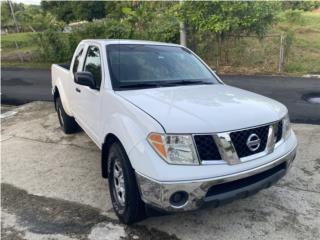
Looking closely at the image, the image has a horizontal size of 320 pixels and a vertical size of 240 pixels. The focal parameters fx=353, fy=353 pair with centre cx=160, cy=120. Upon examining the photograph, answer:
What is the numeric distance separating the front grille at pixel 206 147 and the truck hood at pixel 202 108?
0.06m

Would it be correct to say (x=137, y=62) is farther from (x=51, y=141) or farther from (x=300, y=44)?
(x=300, y=44)

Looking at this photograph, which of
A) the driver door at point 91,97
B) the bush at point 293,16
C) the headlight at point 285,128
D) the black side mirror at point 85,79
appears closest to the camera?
the headlight at point 285,128

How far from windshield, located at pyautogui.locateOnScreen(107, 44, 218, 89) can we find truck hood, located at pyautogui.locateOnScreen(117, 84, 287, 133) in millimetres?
255

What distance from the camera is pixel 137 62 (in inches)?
170

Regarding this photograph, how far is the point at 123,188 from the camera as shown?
344 cm

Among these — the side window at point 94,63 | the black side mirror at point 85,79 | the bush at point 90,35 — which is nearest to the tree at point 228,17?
the bush at point 90,35

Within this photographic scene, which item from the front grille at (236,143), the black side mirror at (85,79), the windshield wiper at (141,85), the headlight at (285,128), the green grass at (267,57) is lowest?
the green grass at (267,57)

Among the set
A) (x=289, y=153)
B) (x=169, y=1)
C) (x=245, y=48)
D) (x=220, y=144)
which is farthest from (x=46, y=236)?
(x=169, y=1)

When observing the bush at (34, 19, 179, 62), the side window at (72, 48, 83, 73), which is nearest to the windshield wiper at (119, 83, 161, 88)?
the side window at (72, 48, 83, 73)

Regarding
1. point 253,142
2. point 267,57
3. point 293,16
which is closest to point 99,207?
point 253,142

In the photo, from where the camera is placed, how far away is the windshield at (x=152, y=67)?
4074mm

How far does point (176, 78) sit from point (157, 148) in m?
1.56

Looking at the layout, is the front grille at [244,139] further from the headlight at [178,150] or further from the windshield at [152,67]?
the windshield at [152,67]

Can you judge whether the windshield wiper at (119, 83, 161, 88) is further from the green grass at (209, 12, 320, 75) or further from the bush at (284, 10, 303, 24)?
the bush at (284, 10, 303, 24)
